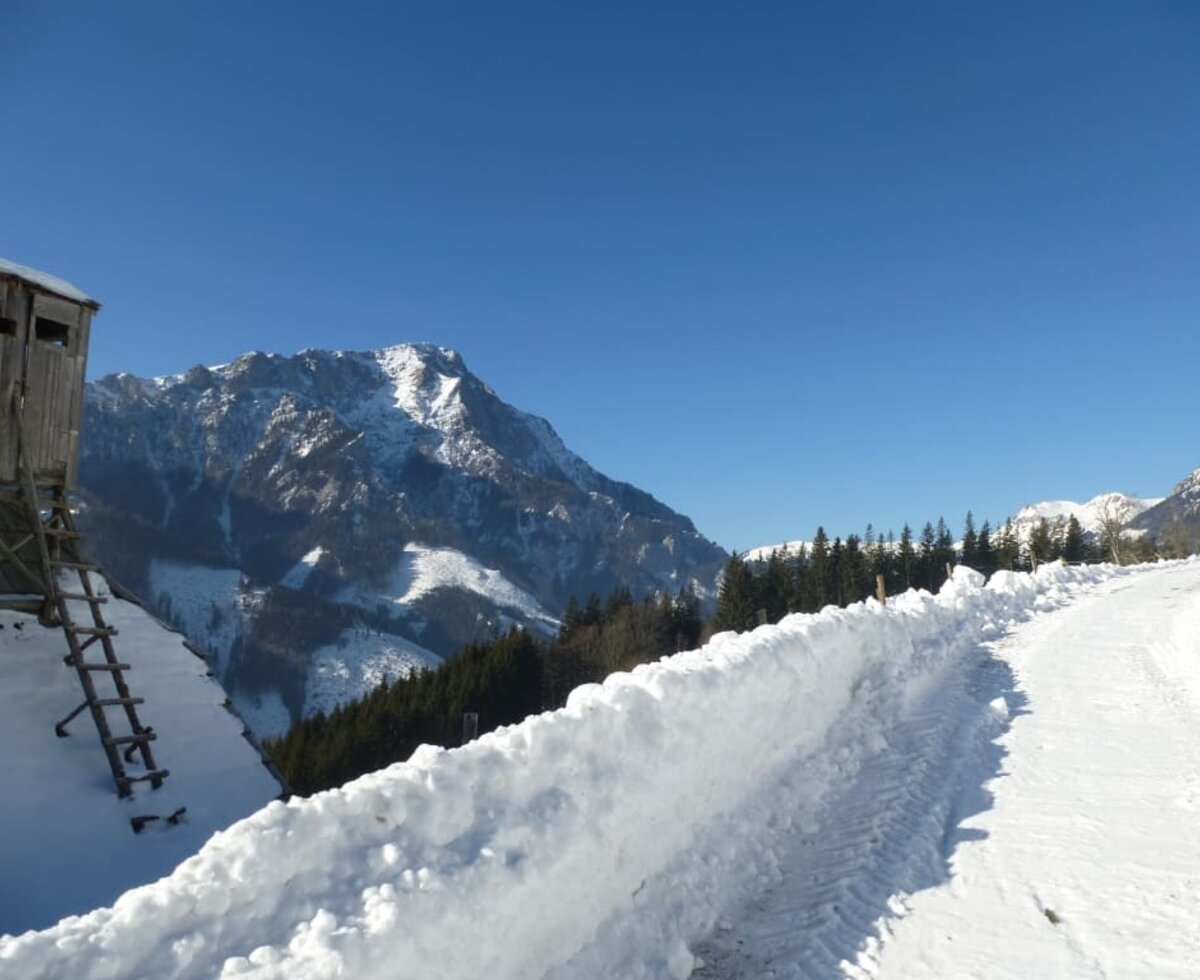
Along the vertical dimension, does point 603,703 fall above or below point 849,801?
above

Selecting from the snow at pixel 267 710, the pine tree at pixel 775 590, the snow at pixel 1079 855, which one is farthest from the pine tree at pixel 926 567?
the snow at pixel 267 710

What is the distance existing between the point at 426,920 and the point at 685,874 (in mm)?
3140

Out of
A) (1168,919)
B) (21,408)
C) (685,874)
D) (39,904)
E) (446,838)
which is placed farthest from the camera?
(21,408)

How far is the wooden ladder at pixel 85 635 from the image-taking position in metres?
9.38

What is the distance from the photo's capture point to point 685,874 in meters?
7.16

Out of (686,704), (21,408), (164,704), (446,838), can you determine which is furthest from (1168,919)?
(21,408)

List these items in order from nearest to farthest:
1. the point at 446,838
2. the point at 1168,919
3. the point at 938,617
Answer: the point at 446,838
the point at 1168,919
the point at 938,617

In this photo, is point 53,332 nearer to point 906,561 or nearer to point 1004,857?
point 1004,857

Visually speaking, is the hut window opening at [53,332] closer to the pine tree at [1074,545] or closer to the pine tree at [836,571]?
the pine tree at [836,571]

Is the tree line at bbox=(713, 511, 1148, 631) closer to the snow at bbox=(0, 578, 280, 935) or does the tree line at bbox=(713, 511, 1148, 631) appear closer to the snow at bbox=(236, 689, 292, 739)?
the snow at bbox=(0, 578, 280, 935)

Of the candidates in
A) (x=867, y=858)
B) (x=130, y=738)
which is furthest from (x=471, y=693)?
(x=867, y=858)

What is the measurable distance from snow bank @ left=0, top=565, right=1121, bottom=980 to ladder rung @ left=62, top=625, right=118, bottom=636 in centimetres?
631

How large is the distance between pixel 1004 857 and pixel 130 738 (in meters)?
9.84

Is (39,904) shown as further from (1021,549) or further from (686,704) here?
(1021,549)
